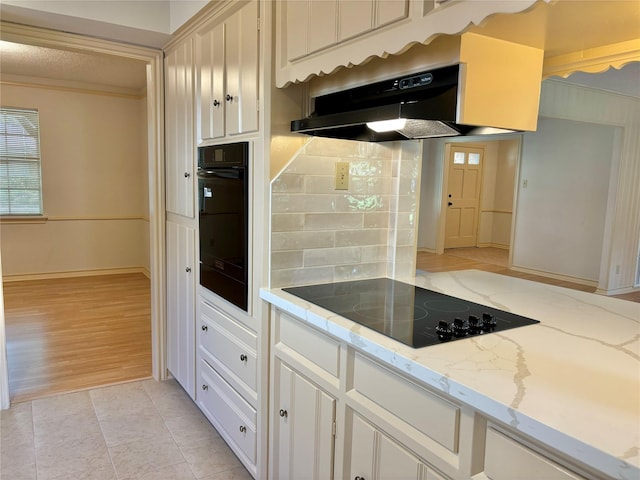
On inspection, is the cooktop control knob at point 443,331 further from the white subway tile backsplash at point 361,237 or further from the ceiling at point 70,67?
the ceiling at point 70,67

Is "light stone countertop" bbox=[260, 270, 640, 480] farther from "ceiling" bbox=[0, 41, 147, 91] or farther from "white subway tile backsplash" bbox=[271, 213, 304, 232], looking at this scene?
"ceiling" bbox=[0, 41, 147, 91]

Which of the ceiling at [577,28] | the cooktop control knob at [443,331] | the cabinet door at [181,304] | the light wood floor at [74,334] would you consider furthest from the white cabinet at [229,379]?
the ceiling at [577,28]

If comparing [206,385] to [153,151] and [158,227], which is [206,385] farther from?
→ [153,151]

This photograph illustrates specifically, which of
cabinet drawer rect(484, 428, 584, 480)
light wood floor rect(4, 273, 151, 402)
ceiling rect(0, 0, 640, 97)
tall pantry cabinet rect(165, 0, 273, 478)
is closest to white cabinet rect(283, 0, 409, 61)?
tall pantry cabinet rect(165, 0, 273, 478)

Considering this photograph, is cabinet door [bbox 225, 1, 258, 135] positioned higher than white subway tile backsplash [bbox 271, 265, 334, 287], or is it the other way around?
cabinet door [bbox 225, 1, 258, 135]

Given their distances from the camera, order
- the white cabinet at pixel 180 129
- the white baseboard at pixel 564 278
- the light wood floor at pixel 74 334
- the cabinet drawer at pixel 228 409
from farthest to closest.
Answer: the white baseboard at pixel 564 278, the light wood floor at pixel 74 334, the white cabinet at pixel 180 129, the cabinet drawer at pixel 228 409

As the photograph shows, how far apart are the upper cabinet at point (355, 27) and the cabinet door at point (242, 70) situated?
0.47 feet

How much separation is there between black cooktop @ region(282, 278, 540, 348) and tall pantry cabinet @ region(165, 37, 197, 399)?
1.06 m

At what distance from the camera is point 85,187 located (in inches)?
242

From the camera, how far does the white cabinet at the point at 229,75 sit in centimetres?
186

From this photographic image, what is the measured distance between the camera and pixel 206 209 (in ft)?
7.57

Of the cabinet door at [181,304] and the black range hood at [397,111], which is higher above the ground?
the black range hood at [397,111]

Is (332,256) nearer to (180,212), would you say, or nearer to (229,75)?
(229,75)

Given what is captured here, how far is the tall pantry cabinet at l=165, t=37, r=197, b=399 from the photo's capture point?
2.52 meters
